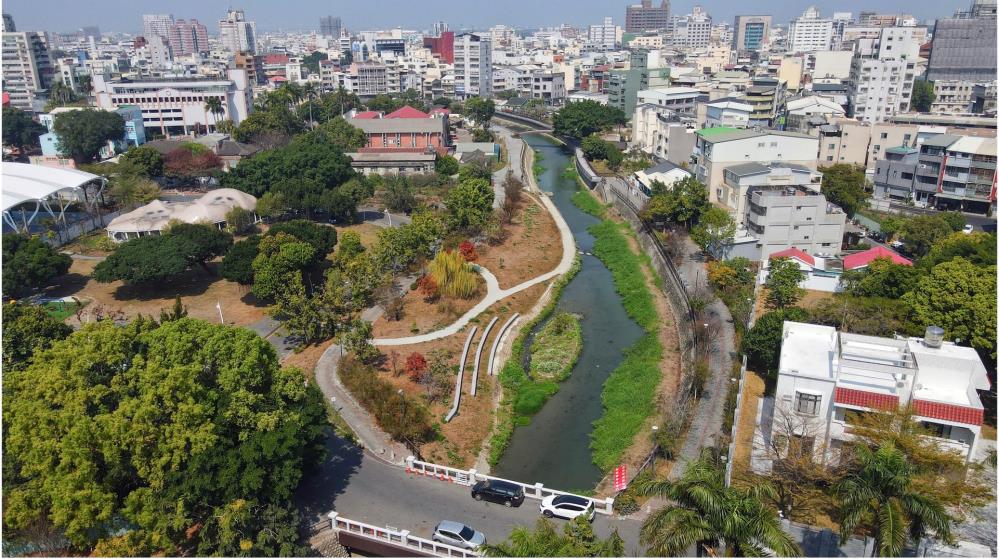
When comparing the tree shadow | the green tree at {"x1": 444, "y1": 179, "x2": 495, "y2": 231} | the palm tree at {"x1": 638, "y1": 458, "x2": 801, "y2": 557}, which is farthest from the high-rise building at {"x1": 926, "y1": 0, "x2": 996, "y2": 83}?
the tree shadow

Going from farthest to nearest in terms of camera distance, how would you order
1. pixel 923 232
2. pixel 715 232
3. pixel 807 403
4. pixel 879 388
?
pixel 715 232
pixel 923 232
pixel 807 403
pixel 879 388

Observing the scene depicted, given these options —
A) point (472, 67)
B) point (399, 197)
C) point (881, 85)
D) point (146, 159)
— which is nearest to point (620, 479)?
point (399, 197)

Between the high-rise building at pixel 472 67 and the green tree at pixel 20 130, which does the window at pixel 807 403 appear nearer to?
the green tree at pixel 20 130

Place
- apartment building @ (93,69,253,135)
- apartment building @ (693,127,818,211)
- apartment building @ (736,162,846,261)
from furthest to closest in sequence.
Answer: apartment building @ (93,69,253,135) → apartment building @ (693,127,818,211) → apartment building @ (736,162,846,261)

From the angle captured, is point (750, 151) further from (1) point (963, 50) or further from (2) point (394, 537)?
(1) point (963, 50)

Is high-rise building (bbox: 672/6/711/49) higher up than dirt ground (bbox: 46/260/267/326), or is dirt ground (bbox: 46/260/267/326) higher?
high-rise building (bbox: 672/6/711/49)

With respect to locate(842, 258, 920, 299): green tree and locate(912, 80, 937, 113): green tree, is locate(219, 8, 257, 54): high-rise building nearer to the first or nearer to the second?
locate(912, 80, 937, 113): green tree
